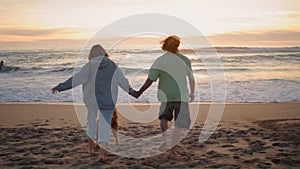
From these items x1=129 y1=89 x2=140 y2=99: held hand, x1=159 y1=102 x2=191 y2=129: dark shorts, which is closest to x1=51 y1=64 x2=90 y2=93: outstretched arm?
x1=129 y1=89 x2=140 y2=99: held hand

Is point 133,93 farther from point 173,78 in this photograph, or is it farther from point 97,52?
point 97,52

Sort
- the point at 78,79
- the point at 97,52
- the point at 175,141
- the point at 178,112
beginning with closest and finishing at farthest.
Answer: the point at 78,79 → the point at 97,52 → the point at 178,112 → the point at 175,141

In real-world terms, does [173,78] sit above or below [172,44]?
below

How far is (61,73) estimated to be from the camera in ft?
79.3

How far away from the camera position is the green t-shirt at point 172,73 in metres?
5.23

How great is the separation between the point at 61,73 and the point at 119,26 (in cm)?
1931

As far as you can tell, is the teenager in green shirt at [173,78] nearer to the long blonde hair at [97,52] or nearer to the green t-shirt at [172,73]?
the green t-shirt at [172,73]

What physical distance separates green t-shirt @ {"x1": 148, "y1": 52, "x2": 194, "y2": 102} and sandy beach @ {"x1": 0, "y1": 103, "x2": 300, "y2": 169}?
3.09ft

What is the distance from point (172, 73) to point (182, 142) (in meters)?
1.63

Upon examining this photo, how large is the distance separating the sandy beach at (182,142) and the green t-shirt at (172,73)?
3.09 ft

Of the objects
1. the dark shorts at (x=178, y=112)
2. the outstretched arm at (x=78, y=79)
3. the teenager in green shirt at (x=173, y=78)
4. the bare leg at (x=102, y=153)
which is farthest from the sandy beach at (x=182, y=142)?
the outstretched arm at (x=78, y=79)

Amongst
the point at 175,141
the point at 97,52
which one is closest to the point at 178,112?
the point at 175,141

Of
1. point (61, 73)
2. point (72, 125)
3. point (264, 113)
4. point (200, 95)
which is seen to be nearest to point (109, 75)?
point (72, 125)

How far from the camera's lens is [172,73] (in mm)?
5242
